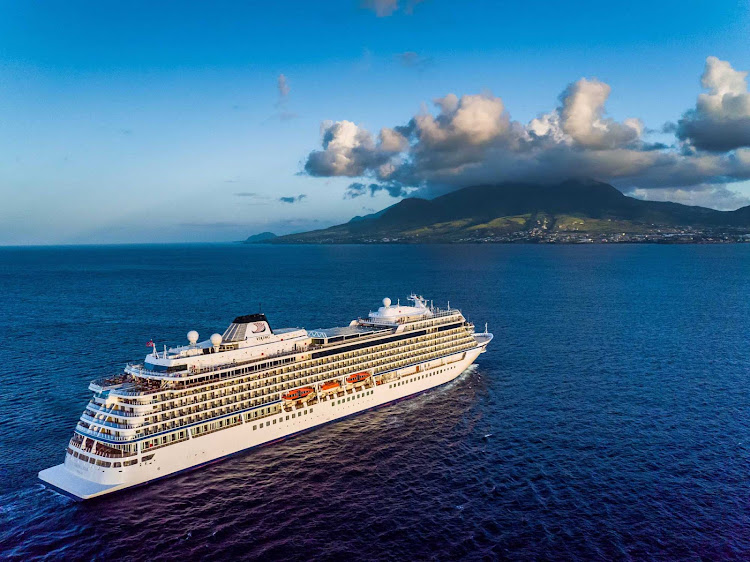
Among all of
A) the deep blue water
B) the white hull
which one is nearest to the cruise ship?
the white hull

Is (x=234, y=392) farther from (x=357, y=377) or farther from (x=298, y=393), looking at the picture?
(x=357, y=377)

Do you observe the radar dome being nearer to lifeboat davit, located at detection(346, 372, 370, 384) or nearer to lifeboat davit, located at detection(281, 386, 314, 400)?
lifeboat davit, located at detection(281, 386, 314, 400)

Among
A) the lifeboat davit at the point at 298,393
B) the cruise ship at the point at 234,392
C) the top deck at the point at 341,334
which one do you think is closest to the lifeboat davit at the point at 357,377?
the cruise ship at the point at 234,392

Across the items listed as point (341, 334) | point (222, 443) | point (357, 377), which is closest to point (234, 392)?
point (222, 443)

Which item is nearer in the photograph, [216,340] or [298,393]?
[216,340]

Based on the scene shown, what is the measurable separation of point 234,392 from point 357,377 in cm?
1699

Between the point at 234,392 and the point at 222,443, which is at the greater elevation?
the point at 234,392

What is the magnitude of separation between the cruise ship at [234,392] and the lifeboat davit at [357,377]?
0.46 feet

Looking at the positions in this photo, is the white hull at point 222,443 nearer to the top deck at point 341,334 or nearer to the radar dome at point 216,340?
the top deck at point 341,334

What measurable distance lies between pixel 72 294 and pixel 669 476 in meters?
176

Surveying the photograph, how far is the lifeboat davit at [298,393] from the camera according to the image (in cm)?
5778

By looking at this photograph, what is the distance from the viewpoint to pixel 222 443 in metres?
51.5

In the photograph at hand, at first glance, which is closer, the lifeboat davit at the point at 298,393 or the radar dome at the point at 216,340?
the radar dome at the point at 216,340

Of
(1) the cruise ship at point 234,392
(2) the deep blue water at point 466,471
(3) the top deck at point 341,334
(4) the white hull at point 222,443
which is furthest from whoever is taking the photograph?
(3) the top deck at point 341,334
